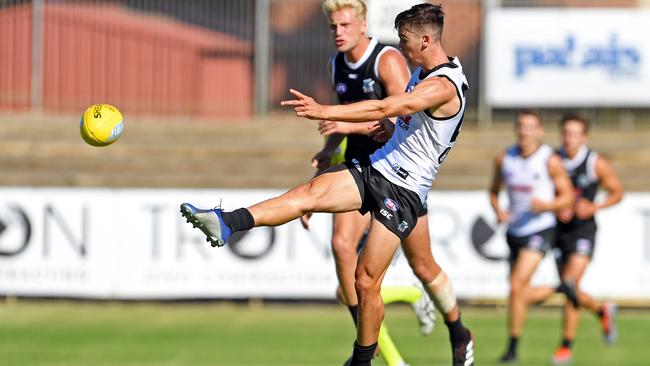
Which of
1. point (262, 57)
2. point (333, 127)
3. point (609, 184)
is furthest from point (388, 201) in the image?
point (262, 57)

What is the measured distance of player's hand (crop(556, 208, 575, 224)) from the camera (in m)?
13.2

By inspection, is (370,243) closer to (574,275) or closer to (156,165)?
(574,275)

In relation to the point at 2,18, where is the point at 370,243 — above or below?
below

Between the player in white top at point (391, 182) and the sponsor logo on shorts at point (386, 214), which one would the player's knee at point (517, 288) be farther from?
the sponsor logo on shorts at point (386, 214)

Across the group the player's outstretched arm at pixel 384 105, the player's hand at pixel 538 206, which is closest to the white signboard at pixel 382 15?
the player's hand at pixel 538 206

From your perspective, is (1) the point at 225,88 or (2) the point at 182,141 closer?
(2) the point at 182,141

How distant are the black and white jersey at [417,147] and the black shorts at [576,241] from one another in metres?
5.41

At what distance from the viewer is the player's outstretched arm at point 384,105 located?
7133 mm

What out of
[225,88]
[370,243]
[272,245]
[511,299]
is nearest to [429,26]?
[370,243]

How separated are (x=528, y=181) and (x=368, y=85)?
4439 mm

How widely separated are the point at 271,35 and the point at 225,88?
1.37 m

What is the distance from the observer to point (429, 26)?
25.6ft

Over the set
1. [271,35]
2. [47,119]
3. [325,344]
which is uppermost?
[271,35]

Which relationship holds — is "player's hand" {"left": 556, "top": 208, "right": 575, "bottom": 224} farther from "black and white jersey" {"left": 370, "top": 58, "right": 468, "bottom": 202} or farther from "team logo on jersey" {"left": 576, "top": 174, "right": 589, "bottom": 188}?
"black and white jersey" {"left": 370, "top": 58, "right": 468, "bottom": 202}
